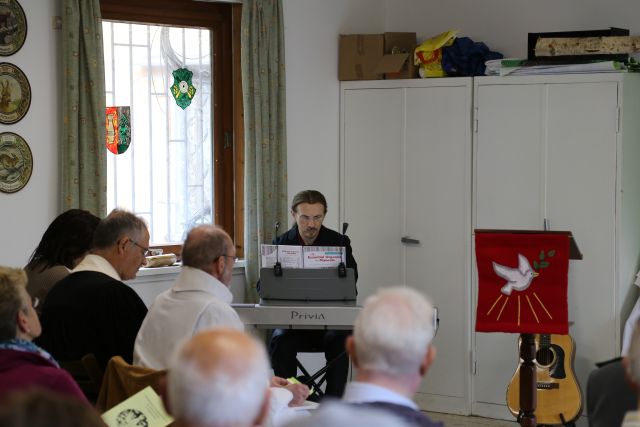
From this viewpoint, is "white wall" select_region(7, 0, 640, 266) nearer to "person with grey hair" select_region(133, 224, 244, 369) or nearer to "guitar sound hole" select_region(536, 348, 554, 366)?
"guitar sound hole" select_region(536, 348, 554, 366)

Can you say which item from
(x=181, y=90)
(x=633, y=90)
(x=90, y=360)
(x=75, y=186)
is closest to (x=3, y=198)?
(x=75, y=186)

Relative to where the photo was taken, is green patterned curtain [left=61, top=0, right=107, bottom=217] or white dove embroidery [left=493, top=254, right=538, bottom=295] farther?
green patterned curtain [left=61, top=0, right=107, bottom=217]

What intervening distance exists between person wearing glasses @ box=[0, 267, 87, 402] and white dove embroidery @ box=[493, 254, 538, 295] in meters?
2.29

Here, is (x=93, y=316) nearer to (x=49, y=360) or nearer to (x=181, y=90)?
(x=49, y=360)

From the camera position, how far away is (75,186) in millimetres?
5000

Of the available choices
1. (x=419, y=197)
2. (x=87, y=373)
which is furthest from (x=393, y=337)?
(x=419, y=197)

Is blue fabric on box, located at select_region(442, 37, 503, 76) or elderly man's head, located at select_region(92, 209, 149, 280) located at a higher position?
blue fabric on box, located at select_region(442, 37, 503, 76)

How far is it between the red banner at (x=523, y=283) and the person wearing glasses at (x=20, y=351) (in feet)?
7.42

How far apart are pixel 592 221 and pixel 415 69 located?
143 cm

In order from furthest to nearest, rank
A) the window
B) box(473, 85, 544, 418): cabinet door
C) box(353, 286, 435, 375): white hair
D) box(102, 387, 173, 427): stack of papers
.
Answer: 1. box(473, 85, 544, 418): cabinet door
2. the window
3. box(102, 387, 173, 427): stack of papers
4. box(353, 286, 435, 375): white hair

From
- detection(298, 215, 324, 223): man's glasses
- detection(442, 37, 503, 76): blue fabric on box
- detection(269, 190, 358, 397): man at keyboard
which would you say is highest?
detection(442, 37, 503, 76): blue fabric on box

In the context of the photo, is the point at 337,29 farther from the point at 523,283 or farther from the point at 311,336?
the point at 523,283

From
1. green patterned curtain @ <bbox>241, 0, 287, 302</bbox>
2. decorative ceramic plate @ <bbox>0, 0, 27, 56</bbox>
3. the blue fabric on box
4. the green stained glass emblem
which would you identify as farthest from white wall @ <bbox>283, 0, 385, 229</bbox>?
decorative ceramic plate @ <bbox>0, 0, 27, 56</bbox>

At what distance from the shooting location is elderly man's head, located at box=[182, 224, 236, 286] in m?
3.47
